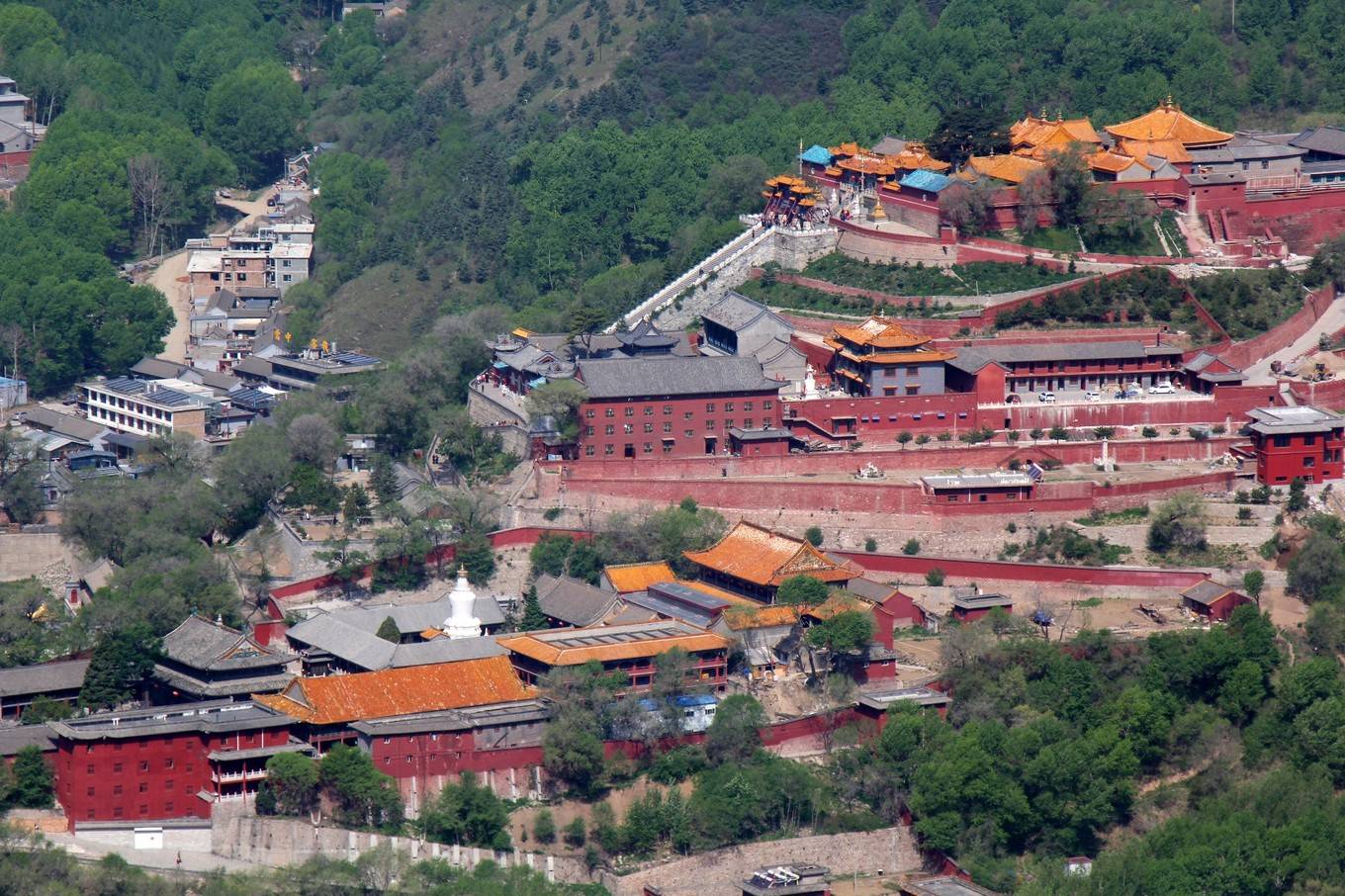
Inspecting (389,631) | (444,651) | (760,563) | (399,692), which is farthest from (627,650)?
(389,631)

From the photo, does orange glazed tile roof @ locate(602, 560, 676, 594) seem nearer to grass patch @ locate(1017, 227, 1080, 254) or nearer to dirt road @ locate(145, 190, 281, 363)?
grass patch @ locate(1017, 227, 1080, 254)

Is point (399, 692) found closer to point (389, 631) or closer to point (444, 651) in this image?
point (444, 651)

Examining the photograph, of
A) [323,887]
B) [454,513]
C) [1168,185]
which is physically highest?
[1168,185]

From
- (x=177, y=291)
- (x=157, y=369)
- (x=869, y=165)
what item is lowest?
(x=157, y=369)

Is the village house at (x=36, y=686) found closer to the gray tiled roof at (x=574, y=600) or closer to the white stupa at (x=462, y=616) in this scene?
the white stupa at (x=462, y=616)

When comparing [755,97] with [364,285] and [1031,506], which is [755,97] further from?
[1031,506]

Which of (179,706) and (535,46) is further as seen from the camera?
(535,46)

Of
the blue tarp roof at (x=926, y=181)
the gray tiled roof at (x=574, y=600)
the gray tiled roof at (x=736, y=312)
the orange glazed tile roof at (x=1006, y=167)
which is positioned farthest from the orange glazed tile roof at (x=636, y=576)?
the orange glazed tile roof at (x=1006, y=167)

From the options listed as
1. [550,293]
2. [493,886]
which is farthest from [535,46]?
[493,886]
